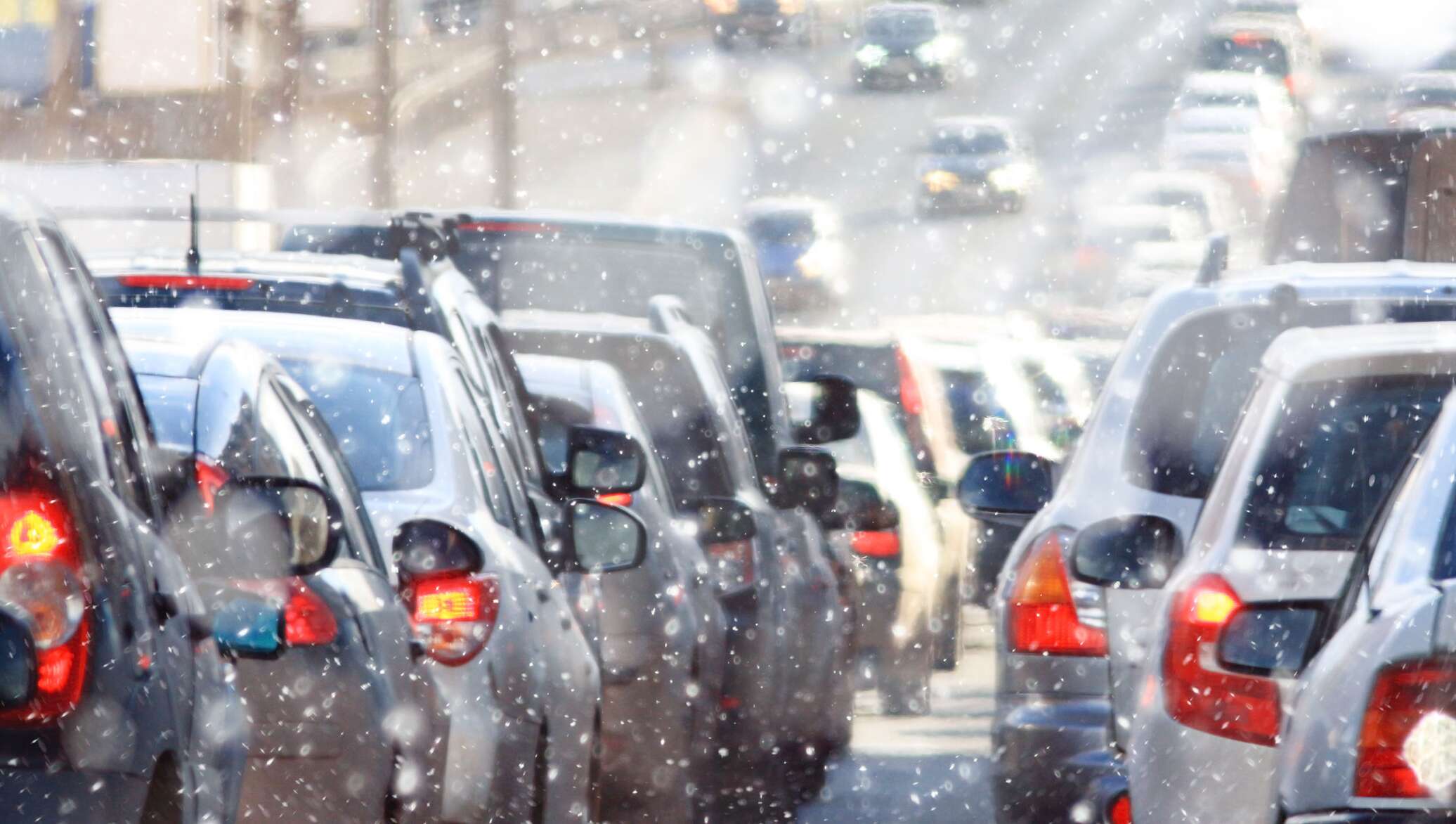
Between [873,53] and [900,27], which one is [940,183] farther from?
[873,53]

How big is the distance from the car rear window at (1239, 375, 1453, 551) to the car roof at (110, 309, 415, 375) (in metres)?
1.98

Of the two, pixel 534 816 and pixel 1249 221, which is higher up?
pixel 1249 221

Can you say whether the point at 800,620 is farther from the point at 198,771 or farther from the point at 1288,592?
the point at 198,771

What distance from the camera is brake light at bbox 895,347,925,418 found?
15.9 meters

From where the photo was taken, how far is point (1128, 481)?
6.82m

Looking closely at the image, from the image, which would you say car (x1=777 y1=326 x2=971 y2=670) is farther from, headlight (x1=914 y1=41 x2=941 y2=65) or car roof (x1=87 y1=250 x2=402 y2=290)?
headlight (x1=914 y1=41 x2=941 y2=65)

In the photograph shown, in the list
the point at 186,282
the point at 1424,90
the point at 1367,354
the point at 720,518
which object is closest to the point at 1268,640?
the point at 1367,354

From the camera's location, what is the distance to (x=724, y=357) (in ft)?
35.7

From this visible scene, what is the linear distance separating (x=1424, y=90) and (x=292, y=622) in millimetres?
43137

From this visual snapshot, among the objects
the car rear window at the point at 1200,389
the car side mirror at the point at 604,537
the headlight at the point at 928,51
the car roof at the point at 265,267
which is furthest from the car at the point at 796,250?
the car rear window at the point at 1200,389

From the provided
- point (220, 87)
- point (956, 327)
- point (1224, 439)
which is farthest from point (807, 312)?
point (1224, 439)

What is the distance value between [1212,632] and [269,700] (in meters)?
1.54

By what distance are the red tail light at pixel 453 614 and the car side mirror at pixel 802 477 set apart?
4351 millimetres

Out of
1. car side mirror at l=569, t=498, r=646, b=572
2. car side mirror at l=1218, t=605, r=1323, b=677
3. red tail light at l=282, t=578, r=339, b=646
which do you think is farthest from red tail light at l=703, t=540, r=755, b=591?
car side mirror at l=1218, t=605, r=1323, b=677
